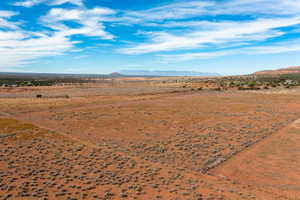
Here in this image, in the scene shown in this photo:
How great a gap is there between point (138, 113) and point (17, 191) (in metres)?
18.6

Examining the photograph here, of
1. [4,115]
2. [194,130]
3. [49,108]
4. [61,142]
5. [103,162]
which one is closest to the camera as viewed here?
[103,162]

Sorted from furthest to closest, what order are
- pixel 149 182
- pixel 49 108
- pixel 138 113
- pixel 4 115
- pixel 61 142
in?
pixel 49 108 < pixel 138 113 < pixel 4 115 < pixel 61 142 < pixel 149 182

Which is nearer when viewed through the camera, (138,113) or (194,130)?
(194,130)

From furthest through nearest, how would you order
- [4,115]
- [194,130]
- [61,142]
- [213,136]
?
1. [4,115]
2. [194,130]
3. [213,136]
4. [61,142]

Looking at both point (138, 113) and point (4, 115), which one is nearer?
point (4, 115)

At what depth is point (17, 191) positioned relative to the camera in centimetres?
881

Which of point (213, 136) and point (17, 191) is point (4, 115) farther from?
point (213, 136)

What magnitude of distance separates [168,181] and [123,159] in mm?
3372

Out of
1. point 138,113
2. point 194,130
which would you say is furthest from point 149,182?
point 138,113

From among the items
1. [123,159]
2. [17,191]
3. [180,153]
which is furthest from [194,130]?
[17,191]

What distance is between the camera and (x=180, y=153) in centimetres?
1339

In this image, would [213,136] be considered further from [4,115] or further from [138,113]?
[4,115]

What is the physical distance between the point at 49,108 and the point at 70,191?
23518mm

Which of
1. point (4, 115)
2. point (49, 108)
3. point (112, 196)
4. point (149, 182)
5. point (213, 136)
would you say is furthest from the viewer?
point (49, 108)
